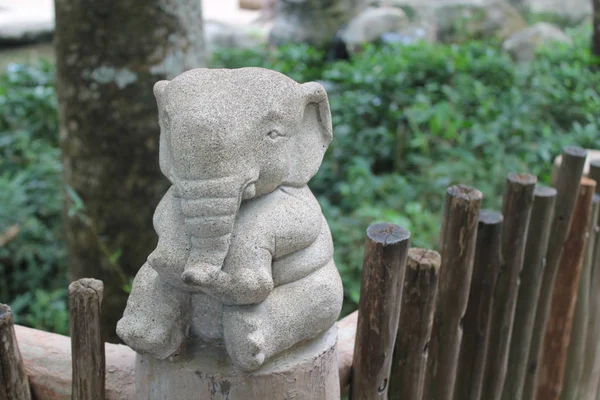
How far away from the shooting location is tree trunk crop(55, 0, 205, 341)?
2770 millimetres

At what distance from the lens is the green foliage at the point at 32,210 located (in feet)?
10.5

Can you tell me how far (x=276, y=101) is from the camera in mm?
1393

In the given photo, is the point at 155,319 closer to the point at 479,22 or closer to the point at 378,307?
the point at 378,307

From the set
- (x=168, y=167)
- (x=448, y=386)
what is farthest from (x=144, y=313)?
(x=448, y=386)

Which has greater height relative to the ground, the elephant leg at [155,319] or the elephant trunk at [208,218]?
the elephant trunk at [208,218]

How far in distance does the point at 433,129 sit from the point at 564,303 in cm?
186

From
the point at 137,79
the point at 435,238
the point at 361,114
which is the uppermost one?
the point at 137,79

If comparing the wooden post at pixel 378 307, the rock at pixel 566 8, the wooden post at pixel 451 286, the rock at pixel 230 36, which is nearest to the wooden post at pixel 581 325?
the wooden post at pixel 451 286

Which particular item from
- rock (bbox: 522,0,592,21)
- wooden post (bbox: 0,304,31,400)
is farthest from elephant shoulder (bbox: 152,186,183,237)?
rock (bbox: 522,0,592,21)

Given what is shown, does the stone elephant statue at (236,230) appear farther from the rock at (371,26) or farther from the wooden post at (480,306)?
the rock at (371,26)

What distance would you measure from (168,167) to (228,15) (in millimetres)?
10573

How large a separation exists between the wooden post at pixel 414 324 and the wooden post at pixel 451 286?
0.17 metres

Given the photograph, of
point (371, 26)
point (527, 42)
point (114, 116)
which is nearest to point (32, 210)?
point (114, 116)

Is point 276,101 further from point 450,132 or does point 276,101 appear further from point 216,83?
point 450,132
